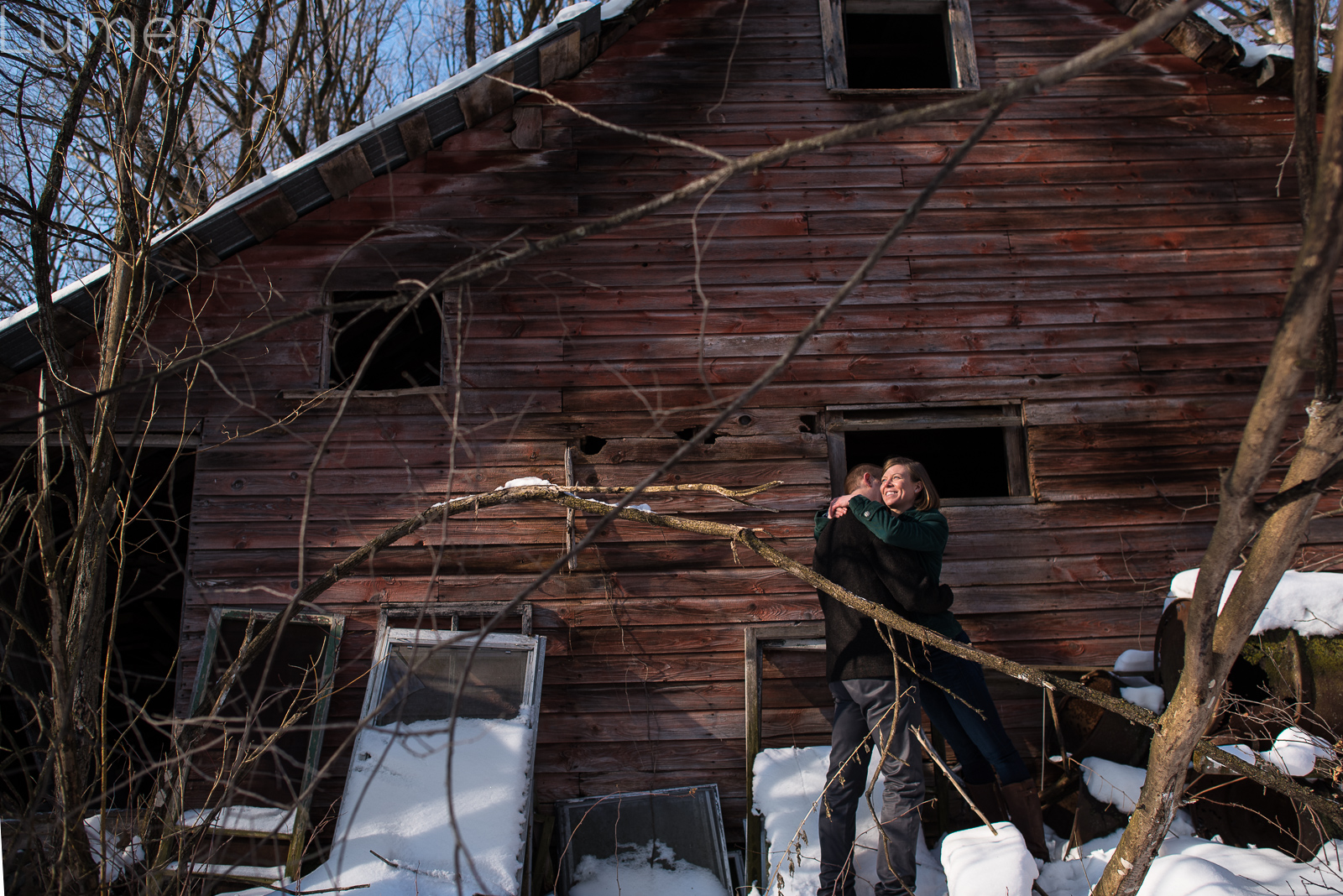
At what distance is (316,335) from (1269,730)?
551cm

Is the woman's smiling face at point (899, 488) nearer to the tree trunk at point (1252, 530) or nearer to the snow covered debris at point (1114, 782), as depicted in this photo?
the tree trunk at point (1252, 530)

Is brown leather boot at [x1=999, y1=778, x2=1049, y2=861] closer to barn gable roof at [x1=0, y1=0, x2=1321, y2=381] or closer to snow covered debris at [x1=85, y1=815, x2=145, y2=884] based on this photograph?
snow covered debris at [x1=85, y1=815, x2=145, y2=884]

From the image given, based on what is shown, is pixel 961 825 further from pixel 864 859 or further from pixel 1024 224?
pixel 1024 224

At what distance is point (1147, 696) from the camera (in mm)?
4078

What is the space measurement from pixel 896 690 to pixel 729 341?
8.14ft

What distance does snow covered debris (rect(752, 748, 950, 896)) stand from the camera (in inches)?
140

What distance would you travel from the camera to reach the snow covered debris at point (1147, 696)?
13.3 ft

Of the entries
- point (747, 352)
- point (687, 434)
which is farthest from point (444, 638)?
point (747, 352)

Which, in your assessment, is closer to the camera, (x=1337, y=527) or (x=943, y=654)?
(x=943, y=654)

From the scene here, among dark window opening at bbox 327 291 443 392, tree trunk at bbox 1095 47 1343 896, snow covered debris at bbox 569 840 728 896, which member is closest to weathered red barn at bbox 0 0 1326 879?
snow covered debris at bbox 569 840 728 896

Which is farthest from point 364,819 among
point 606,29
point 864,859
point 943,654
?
point 606,29

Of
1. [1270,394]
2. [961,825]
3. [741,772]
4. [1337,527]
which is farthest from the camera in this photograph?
[1337,527]

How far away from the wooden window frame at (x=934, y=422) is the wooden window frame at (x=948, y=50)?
2145 mm

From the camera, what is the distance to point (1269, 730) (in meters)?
3.68
